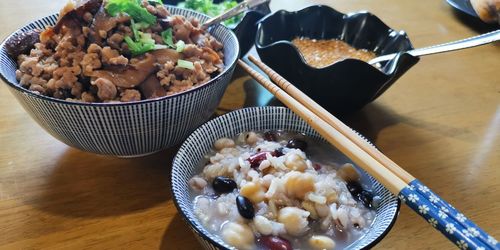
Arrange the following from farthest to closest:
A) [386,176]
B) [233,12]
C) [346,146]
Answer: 1. [233,12]
2. [346,146]
3. [386,176]

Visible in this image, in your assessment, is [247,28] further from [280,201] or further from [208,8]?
[280,201]

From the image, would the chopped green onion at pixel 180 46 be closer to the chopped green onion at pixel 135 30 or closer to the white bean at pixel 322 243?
the chopped green onion at pixel 135 30

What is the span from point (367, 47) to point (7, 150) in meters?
1.35

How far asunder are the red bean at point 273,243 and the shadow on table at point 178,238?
0.60 feet

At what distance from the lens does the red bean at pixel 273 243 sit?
0.92 m

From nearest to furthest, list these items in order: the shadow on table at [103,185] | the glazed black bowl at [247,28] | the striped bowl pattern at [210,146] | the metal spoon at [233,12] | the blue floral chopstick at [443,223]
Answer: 1. the blue floral chopstick at [443,223]
2. the striped bowl pattern at [210,146]
3. the shadow on table at [103,185]
4. the metal spoon at [233,12]
5. the glazed black bowl at [247,28]

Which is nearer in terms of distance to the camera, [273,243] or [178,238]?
[273,243]

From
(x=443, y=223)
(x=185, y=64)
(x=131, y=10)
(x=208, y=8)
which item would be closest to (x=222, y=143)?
(x=185, y=64)

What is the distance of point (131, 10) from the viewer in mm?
1227

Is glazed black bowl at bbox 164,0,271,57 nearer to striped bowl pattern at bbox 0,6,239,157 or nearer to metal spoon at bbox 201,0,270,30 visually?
metal spoon at bbox 201,0,270,30

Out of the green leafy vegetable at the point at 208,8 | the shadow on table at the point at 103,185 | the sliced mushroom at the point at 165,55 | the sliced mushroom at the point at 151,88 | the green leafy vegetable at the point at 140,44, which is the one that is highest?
the green leafy vegetable at the point at 140,44

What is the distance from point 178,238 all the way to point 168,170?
0.27 m

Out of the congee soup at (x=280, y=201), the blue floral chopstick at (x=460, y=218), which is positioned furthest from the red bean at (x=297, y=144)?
the blue floral chopstick at (x=460, y=218)

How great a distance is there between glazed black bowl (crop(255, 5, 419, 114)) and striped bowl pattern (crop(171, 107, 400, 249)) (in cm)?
19
